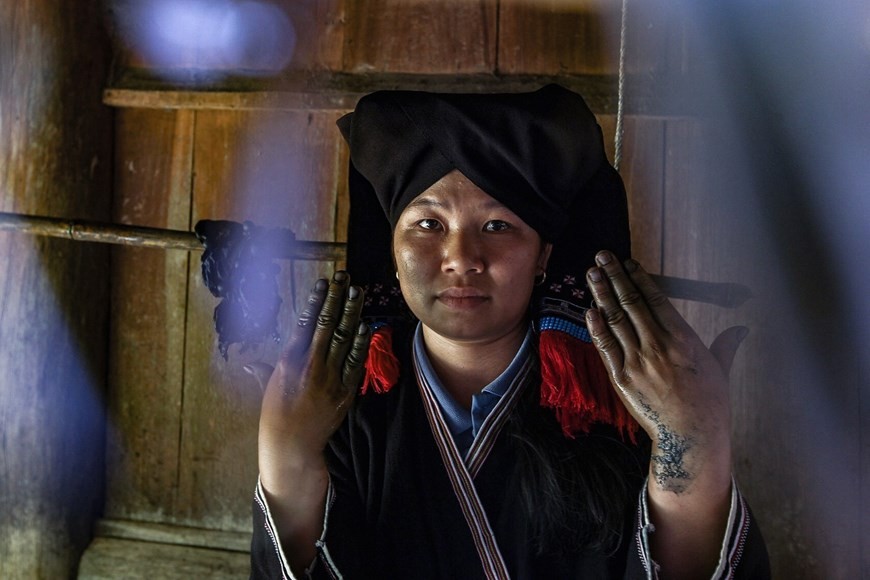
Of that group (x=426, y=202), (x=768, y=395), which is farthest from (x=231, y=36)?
(x=768, y=395)

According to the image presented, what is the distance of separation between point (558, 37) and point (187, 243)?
45.0 inches

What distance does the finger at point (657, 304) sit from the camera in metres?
1.24

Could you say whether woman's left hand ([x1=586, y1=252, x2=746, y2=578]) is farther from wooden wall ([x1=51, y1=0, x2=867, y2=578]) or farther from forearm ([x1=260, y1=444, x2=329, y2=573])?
wooden wall ([x1=51, y1=0, x2=867, y2=578])

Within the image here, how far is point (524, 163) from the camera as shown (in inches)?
53.2

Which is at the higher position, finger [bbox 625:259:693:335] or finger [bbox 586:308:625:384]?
finger [bbox 625:259:693:335]

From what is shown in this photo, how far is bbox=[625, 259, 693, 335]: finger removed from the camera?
124 cm

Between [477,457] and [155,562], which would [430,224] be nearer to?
[477,457]

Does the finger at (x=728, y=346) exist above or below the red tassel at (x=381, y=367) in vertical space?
above

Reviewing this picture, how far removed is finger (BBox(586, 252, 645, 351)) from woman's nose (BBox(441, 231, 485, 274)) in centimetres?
20

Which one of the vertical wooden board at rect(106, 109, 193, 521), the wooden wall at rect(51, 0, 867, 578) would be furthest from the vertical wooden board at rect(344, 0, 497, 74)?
the vertical wooden board at rect(106, 109, 193, 521)

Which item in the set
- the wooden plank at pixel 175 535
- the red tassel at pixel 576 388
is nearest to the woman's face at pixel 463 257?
the red tassel at pixel 576 388

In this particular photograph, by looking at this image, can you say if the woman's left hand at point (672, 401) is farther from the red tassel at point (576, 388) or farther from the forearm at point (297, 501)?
the forearm at point (297, 501)

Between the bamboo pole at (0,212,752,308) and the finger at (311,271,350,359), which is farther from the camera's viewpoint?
the bamboo pole at (0,212,752,308)

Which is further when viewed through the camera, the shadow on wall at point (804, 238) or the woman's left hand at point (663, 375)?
the shadow on wall at point (804, 238)
